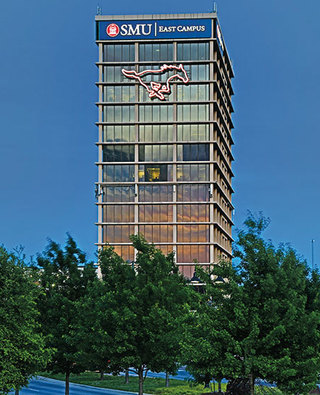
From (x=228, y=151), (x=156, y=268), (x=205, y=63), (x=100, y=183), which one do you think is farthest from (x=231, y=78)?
(x=156, y=268)

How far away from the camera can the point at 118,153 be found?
379 ft

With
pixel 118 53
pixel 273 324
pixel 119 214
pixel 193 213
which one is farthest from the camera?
pixel 118 53

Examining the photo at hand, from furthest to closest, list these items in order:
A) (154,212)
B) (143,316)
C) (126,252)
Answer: (154,212) → (126,252) → (143,316)

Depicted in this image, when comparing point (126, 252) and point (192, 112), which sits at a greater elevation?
point (192, 112)

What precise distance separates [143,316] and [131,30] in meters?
93.4

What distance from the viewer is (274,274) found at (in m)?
24.4

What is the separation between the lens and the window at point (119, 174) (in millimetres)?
114812

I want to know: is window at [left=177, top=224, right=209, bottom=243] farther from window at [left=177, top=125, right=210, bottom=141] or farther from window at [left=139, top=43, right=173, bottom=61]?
window at [left=139, top=43, right=173, bottom=61]

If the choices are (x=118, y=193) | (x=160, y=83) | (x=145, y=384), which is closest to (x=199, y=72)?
(x=160, y=83)

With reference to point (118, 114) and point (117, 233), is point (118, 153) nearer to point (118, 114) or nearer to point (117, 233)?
point (118, 114)

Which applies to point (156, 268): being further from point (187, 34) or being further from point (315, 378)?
point (187, 34)

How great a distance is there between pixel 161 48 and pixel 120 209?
100 ft

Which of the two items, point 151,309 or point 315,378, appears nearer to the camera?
point 315,378

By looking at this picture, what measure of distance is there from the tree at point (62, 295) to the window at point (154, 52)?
83495 millimetres
